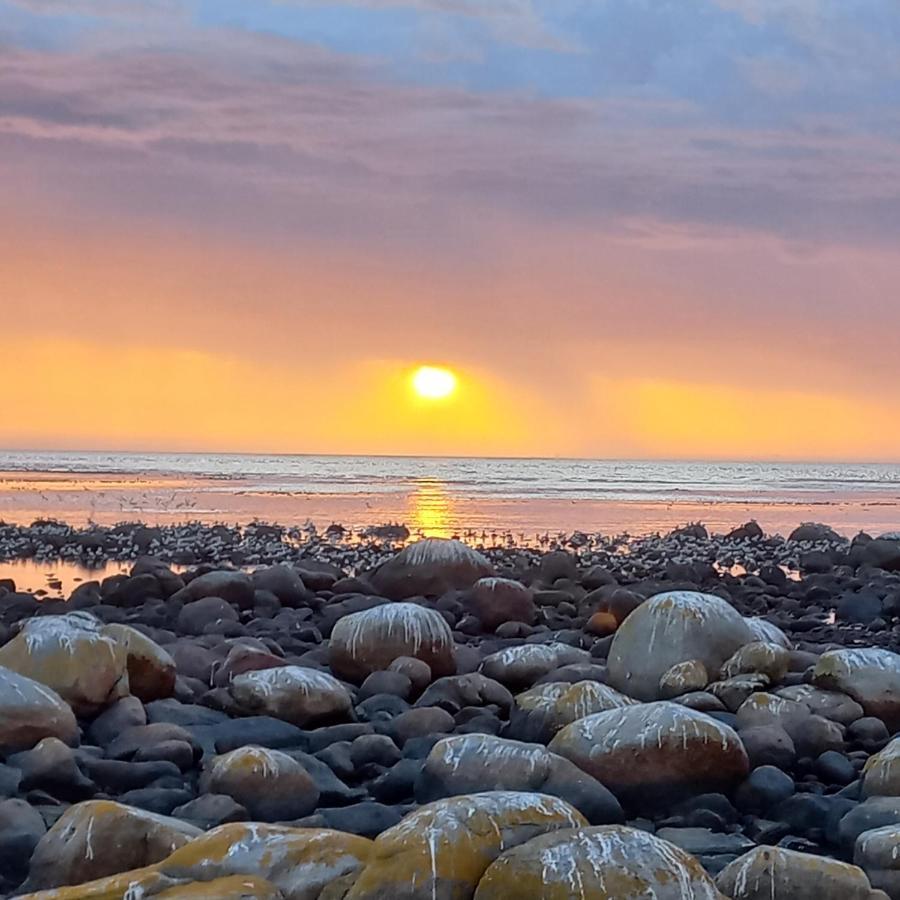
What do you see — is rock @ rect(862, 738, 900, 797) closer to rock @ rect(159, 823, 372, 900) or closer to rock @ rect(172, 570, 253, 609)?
rock @ rect(159, 823, 372, 900)

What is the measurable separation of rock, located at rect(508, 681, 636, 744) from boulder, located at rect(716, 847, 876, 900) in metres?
2.06

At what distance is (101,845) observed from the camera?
4590 millimetres

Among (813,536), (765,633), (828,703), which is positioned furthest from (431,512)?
(828,703)

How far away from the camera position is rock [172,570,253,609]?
10.8m

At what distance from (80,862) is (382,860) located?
1.28m

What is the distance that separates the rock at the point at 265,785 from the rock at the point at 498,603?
4884 mm

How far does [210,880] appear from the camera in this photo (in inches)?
158

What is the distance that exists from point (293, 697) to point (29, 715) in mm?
1461

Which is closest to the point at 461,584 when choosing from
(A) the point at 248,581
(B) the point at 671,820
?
(A) the point at 248,581

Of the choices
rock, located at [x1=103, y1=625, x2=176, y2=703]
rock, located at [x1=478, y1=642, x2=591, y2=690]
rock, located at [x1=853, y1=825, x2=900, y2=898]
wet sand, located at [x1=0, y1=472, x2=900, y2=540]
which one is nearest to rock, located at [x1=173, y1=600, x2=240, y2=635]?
rock, located at [x1=103, y1=625, x2=176, y2=703]

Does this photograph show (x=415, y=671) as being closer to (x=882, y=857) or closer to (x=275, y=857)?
(x=882, y=857)

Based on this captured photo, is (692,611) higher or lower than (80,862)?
higher

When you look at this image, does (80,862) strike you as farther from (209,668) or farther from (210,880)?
(209,668)

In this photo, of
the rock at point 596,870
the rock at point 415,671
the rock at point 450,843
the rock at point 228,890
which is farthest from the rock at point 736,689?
the rock at point 228,890
